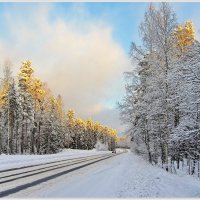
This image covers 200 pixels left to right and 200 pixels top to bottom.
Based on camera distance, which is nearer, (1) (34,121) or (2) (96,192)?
(2) (96,192)

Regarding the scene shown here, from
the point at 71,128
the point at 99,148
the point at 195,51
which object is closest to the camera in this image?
the point at 195,51

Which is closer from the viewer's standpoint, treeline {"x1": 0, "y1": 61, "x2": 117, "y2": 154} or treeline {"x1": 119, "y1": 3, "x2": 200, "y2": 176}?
treeline {"x1": 119, "y1": 3, "x2": 200, "y2": 176}

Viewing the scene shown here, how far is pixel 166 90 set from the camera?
22.7 meters

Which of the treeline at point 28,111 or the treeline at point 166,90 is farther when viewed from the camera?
the treeline at point 28,111

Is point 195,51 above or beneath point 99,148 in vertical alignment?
above

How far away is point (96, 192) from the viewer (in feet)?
42.6

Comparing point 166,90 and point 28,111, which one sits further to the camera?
point 28,111

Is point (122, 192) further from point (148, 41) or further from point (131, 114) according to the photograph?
point (131, 114)

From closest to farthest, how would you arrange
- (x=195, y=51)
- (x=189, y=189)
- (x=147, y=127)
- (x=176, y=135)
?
(x=189, y=189), (x=195, y=51), (x=176, y=135), (x=147, y=127)

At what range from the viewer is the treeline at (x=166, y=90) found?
1523 centimetres

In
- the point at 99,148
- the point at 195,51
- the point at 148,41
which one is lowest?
the point at 99,148

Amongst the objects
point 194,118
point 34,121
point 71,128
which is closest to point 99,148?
point 71,128

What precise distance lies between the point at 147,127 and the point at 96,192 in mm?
17304

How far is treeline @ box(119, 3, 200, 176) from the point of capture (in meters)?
15.2
